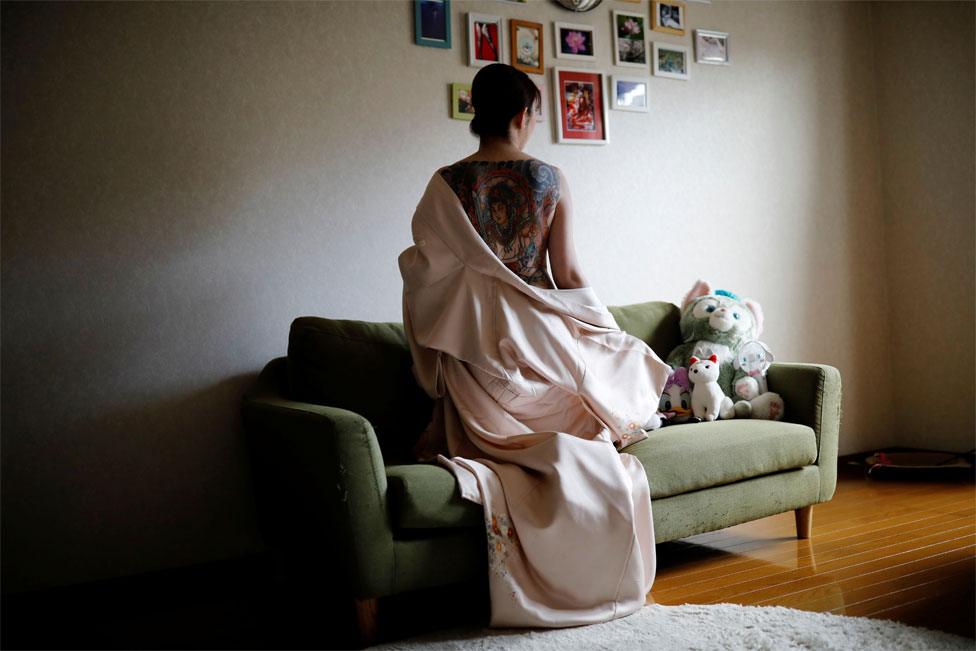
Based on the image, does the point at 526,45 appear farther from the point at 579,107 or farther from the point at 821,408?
the point at 821,408

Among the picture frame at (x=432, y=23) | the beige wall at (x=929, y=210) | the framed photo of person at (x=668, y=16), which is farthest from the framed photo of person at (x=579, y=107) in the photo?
the beige wall at (x=929, y=210)

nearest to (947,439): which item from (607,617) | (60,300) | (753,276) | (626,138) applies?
(753,276)

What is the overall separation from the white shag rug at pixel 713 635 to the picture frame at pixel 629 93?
85.1 inches

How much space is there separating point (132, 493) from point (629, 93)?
247 centimetres

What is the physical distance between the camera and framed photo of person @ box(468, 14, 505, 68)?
3150mm

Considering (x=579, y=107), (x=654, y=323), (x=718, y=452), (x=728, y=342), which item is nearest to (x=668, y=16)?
(x=579, y=107)

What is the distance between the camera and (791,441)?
2.62 metres

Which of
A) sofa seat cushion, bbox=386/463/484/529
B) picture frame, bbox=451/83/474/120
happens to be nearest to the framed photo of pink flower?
picture frame, bbox=451/83/474/120

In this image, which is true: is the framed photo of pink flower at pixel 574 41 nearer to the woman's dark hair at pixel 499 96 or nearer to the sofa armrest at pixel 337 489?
the woman's dark hair at pixel 499 96

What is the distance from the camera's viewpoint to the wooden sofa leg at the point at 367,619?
6.57ft

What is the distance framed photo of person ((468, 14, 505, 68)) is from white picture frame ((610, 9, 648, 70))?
55 cm

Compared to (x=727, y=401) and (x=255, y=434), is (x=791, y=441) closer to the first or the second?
(x=727, y=401)

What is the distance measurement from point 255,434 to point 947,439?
3.32 m

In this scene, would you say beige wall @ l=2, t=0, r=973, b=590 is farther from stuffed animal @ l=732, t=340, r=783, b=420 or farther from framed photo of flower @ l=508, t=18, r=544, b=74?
stuffed animal @ l=732, t=340, r=783, b=420
